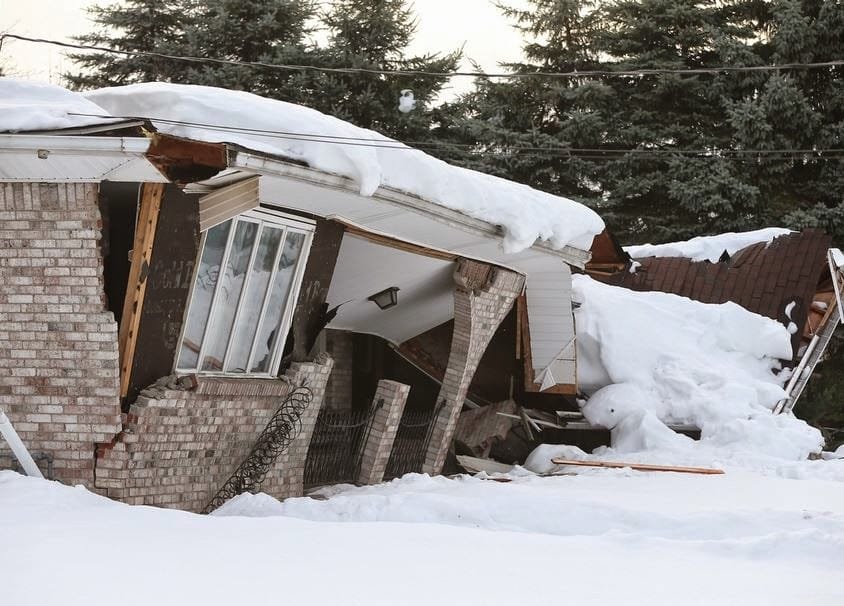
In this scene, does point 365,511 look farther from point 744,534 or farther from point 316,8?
point 316,8

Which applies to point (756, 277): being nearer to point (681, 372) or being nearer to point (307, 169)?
point (681, 372)

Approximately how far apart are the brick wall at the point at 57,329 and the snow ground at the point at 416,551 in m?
0.78

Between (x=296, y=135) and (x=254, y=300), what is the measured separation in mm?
1844

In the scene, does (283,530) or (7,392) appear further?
(7,392)

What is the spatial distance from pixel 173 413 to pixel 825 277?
14.0m

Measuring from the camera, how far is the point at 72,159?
781 centimetres

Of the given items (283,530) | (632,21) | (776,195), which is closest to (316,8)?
(632,21)

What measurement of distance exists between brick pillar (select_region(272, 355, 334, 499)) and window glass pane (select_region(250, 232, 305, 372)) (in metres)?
0.42

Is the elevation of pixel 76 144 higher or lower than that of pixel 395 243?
higher

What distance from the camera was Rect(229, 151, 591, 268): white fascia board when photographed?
8.30 metres

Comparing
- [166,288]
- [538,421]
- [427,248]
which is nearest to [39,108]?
[166,288]

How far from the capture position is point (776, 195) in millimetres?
28250

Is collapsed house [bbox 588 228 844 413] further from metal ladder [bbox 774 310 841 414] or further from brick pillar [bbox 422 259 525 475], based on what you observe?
brick pillar [bbox 422 259 525 475]

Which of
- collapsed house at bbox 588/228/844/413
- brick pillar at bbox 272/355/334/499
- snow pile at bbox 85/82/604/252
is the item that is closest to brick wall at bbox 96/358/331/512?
brick pillar at bbox 272/355/334/499
